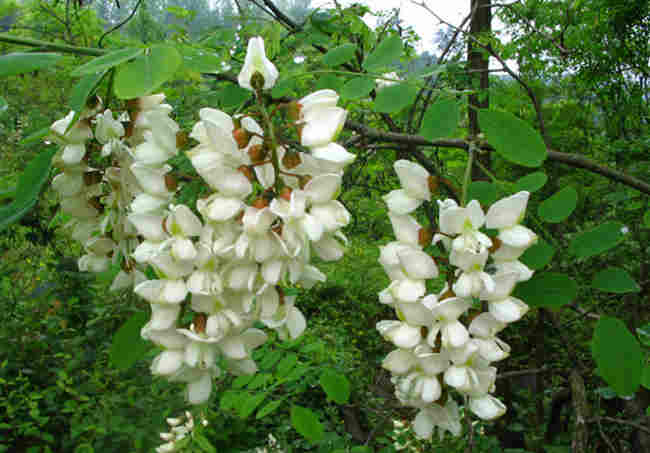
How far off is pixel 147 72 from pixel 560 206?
76 centimetres

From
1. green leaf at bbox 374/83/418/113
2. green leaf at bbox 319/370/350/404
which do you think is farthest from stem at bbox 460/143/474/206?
green leaf at bbox 319/370/350/404

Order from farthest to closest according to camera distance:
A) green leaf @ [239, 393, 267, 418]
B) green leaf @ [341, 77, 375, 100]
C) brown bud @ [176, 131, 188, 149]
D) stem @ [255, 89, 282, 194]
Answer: green leaf @ [239, 393, 267, 418]
green leaf @ [341, 77, 375, 100]
brown bud @ [176, 131, 188, 149]
stem @ [255, 89, 282, 194]

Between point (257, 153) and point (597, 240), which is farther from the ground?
point (257, 153)

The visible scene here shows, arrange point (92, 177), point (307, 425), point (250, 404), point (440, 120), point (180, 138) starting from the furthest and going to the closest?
point (250, 404), point (307, 425), point (440, 120), point (92, 177), point (180, 138)

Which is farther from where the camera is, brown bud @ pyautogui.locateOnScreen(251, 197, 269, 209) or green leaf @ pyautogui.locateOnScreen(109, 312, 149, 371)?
green leaf @ pyautogui.locateOnScreen(109, 312, 149, 371)

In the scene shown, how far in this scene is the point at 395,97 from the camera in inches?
35.6

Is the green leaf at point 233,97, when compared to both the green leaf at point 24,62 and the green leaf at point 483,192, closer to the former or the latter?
the green leaf at point 24,62

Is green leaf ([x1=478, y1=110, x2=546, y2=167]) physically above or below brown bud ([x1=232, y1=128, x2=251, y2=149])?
above

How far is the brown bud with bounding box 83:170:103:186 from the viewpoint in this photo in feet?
2.51

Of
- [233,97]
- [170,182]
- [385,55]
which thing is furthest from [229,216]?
[385,55]

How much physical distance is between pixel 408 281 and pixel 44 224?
6.96ft

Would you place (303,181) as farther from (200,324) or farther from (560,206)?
(560,206)

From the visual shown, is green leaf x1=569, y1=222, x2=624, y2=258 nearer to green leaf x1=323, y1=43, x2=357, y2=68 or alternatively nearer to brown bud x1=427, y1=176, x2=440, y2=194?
brown bud x1=427, y1=176, x2=440, y2=194

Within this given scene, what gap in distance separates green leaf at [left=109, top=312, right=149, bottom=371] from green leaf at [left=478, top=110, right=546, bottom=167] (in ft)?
2.12
